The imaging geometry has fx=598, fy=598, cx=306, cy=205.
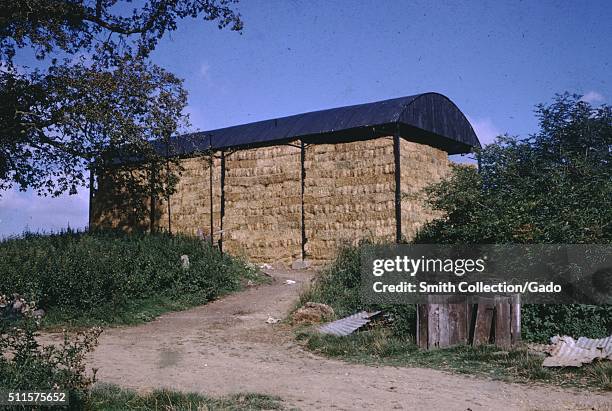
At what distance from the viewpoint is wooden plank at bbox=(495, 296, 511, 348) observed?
34.4 ft

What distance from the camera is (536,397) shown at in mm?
7668

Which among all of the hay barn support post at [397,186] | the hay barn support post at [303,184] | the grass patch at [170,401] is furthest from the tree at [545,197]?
the hay barn support post at [303,184]

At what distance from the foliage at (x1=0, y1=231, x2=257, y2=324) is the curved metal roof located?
4026 millimetres

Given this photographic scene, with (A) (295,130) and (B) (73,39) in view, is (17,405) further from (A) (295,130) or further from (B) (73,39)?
(A) (295,130)

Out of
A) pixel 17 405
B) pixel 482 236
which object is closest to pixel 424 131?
pixel 482 236

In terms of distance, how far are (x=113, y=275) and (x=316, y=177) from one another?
8.79m

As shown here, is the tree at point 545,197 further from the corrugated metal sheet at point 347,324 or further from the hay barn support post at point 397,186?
the hay barn support post at point 397,186

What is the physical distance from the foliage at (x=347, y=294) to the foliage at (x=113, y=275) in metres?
3.55

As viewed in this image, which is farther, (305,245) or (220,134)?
(220,134)

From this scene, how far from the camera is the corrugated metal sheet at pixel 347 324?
1187cm

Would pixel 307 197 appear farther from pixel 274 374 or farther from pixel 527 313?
pixel 274 374

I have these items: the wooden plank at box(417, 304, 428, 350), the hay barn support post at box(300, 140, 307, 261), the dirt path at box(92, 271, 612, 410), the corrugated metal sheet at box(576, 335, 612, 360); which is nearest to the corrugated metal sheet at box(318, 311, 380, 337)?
the dirt path at box(92, 271, 612, 410)

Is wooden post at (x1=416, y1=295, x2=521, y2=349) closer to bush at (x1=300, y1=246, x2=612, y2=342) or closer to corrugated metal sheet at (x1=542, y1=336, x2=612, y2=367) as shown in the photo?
bush at (x1=300, y1=246, x2=612, y2=342)

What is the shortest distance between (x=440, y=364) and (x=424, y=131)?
12.7 metres
